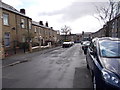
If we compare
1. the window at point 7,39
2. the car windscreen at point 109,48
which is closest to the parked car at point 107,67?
the car windscreen at point 109,48

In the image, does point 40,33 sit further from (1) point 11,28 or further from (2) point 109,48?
(2) point 109,48

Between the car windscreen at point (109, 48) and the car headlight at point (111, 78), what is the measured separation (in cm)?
110

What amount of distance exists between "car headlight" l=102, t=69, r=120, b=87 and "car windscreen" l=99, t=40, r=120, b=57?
43.5 inches

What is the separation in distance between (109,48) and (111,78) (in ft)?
5.89

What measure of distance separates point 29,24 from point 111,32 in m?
22.9

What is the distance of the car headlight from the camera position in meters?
3.90

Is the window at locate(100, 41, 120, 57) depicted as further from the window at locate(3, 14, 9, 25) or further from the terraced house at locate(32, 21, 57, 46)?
the terraced house at locate(32, 21, 57, 46)

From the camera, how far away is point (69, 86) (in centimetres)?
600

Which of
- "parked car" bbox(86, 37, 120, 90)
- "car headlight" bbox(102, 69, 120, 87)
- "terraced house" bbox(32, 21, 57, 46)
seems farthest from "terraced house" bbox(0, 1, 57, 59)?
"car headlight" bbox(102, 69, 120, 87)

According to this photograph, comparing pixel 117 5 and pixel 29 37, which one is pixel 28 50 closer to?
pixel 29 37

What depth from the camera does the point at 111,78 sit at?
3.97m

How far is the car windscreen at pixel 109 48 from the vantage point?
204 inches

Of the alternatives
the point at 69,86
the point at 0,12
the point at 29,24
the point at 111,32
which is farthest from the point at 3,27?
the point at 111,32

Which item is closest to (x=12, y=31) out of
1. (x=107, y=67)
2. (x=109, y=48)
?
(x=109, y=48)
